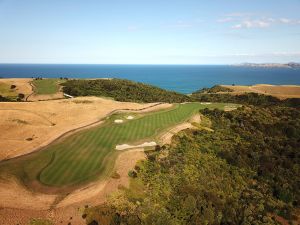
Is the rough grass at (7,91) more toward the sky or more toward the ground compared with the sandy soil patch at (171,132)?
more toward the sky

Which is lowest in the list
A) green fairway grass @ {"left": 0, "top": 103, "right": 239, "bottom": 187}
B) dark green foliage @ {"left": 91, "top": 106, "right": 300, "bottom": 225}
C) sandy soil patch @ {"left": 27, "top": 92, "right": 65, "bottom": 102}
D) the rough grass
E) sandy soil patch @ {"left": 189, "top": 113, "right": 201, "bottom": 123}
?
dark green foliage @ {"left": 91, "top": 106, "right": 300, "bottom": 225}

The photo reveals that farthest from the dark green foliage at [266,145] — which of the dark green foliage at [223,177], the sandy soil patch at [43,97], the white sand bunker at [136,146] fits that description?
the sandy soil patch at [43,97]

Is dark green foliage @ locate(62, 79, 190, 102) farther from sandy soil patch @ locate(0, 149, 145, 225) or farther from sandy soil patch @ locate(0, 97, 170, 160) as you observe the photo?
sandy soil patch @ locate(0, 149, 145, 225)

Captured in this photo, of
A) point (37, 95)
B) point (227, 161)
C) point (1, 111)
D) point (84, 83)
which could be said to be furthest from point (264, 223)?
point (84, 83)

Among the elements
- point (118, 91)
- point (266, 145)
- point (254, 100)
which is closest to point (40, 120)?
point (266, 145)

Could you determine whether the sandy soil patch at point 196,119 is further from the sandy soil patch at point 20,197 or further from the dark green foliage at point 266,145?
the sandy soil patch at point 20,197

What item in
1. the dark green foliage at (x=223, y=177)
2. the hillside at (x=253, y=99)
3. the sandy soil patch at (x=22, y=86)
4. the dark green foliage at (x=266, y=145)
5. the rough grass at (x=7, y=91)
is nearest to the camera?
the dark green foliage at (x=223, y=177)

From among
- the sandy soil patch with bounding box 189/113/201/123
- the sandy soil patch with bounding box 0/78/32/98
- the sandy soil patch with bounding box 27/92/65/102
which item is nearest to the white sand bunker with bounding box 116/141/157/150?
the sandy soil patch with bounding box 189/113/201/123
